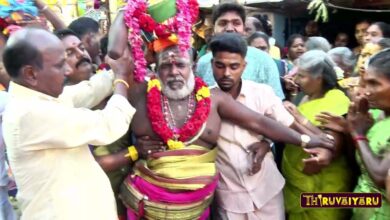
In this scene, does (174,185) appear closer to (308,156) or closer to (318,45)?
(308,156)

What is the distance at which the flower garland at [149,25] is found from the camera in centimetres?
272

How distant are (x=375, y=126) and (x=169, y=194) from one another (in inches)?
51.7

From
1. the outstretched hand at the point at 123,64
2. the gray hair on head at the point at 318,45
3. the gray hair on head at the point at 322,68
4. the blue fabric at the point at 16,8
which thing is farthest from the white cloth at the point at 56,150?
the gray hair on head at the point at 318,45

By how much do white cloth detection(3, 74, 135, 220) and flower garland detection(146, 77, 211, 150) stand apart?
1.46ft

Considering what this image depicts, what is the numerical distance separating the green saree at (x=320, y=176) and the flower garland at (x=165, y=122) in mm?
831

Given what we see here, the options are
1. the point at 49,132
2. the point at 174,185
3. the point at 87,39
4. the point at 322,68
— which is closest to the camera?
the point at 49,132

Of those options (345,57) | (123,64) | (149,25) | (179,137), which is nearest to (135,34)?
(149,25)

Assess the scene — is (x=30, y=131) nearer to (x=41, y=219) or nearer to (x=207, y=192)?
(x=41, y=219)

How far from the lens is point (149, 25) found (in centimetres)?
274

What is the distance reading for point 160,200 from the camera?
284 centimetres

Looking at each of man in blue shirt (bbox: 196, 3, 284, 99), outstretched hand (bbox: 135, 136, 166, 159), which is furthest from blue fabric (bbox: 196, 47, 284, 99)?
outstretched hand (bbox: 135, 136, 166, 159)

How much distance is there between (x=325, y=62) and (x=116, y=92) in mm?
1661

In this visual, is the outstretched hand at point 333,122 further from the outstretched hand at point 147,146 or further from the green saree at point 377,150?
the outstretched hand at point 147,146

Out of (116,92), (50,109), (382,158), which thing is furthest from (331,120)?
(50,109)
